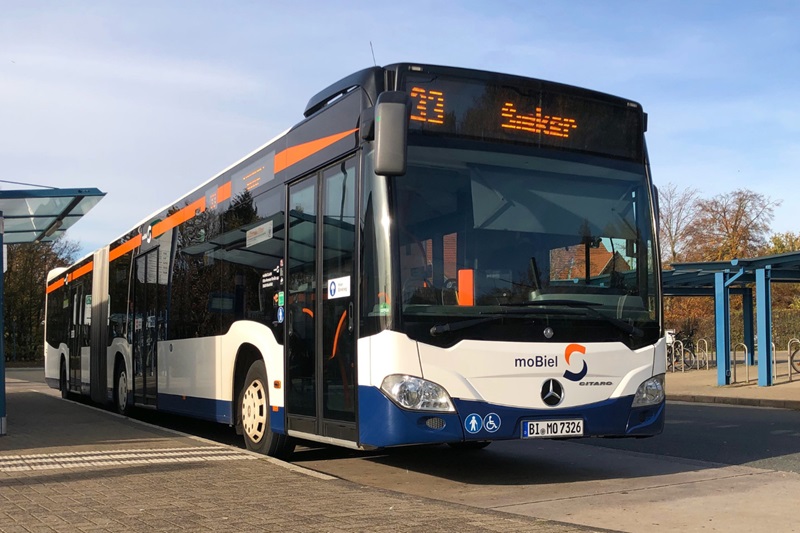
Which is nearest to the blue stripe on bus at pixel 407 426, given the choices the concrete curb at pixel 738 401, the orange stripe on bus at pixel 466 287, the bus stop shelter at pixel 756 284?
the orange stripe on bus at pixel 466 287

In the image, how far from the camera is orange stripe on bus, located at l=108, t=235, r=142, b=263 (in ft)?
48.5

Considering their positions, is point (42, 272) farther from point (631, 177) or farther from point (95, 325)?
point (631, 177)

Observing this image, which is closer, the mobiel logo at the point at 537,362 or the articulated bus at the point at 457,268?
the articulated bus at the point at 457,268

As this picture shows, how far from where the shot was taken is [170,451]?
31.7 ft

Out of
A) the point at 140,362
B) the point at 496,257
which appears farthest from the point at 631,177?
the point at 140,362

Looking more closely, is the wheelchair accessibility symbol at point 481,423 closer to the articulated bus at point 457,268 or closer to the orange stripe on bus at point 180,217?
the articulated bus at point 457,268

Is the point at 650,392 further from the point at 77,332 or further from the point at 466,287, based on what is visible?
the point at 77,332

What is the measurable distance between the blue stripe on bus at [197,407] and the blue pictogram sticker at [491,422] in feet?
12.8

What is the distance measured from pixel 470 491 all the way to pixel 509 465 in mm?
1794

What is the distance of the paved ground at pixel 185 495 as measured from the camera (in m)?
5.93

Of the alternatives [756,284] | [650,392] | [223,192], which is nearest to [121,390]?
[223,192]

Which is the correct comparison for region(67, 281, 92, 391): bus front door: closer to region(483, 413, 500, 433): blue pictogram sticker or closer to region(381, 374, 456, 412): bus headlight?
region(381, 374, 456, 412): bus headlight

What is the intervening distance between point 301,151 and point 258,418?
2833 mm

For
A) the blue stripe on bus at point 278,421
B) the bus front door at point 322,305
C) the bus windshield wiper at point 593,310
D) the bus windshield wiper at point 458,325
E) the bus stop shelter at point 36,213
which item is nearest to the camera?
the bus windshield wiper at point 458,325
